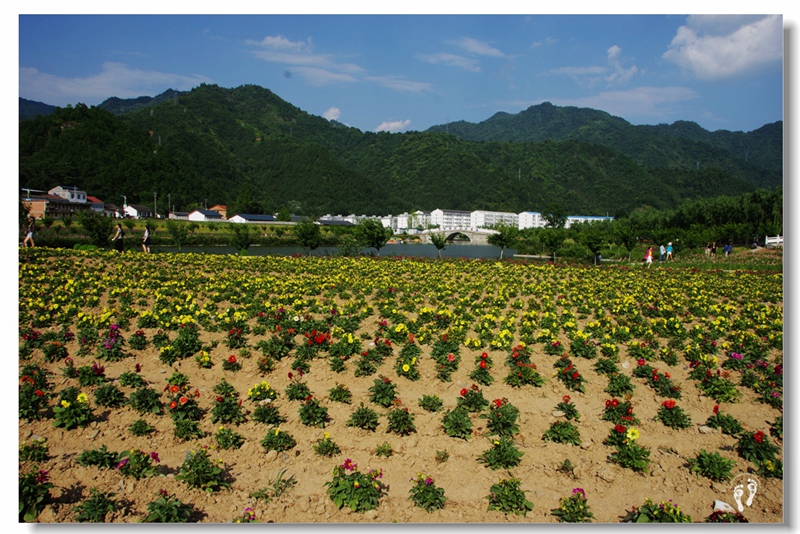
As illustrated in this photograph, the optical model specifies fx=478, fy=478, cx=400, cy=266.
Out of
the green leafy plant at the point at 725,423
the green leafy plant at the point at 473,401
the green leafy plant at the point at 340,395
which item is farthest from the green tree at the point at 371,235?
the green leafy plant at the point at 725,423

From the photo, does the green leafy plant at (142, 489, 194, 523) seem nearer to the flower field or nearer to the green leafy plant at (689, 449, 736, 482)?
the flower field

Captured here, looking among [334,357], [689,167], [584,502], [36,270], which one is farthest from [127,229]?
[689,167]

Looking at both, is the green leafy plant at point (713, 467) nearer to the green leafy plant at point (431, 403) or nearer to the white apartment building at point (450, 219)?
the green leafy plant at point (431, 403)

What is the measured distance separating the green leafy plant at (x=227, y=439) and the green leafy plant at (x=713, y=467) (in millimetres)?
5245

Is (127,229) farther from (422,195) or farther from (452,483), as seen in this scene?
(422,195)

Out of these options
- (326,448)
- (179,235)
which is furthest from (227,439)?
Result: (179,235)

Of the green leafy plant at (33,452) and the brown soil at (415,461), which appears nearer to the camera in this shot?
the brown soil at (415,461)

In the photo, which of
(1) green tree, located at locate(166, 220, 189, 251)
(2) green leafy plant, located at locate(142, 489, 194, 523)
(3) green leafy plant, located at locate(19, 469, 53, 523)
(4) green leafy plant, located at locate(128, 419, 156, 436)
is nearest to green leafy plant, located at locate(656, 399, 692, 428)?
(2) green leafy plant, located at locate(142, 489, 194, 523)

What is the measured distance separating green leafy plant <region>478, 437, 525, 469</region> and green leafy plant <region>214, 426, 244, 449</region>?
286cm

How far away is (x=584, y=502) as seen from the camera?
176 inches

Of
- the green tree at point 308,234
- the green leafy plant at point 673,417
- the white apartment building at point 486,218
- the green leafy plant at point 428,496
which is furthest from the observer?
the white apartment building at point 486,218

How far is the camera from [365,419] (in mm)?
6035

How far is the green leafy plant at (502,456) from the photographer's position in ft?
17.5

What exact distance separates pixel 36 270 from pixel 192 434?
9.81m
